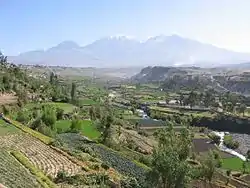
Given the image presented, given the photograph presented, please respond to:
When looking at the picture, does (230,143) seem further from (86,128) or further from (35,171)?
(35,171)

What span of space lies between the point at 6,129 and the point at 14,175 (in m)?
22.9

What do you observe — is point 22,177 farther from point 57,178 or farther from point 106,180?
point 106,180

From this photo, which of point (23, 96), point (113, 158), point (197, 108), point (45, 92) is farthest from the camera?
point (197, 108)

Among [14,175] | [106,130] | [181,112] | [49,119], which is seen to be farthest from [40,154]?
[181,112]

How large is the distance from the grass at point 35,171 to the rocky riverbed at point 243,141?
5819 cm

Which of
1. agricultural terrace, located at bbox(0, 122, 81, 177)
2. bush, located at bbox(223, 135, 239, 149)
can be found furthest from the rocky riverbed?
agricultural terrace, located at bbox(0, 122, 81, 177)

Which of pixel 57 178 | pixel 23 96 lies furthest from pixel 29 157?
pixel 23 96

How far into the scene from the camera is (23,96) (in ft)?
287

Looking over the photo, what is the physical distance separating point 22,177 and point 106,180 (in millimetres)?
6262

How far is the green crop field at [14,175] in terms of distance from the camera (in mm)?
26003

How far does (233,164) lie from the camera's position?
70.6 m

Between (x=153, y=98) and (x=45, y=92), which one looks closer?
(x=45, y=92)

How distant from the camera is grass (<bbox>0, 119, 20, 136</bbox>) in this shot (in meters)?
48.0

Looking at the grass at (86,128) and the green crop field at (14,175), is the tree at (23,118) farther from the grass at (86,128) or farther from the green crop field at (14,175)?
the green crop field at (14,175)
